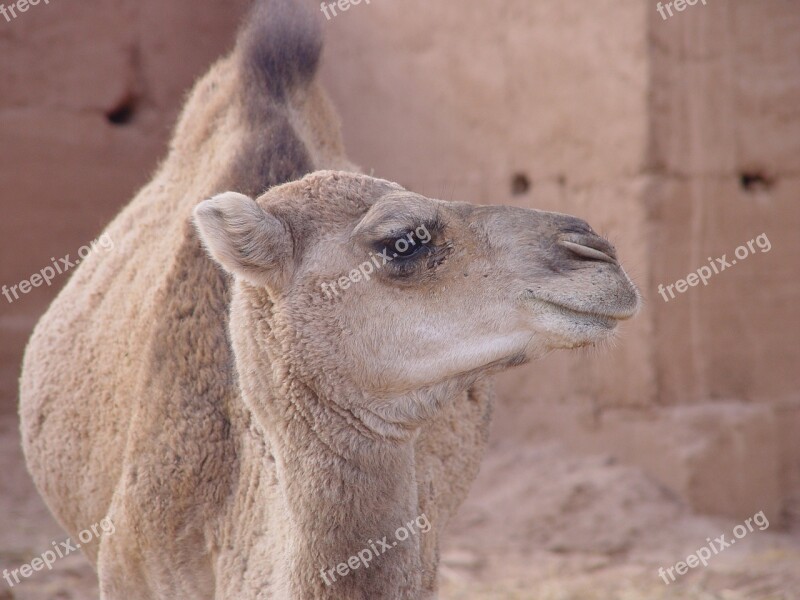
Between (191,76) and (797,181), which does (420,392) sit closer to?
(797,181)

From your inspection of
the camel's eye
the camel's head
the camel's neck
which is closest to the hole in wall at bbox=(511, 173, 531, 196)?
the camel's head

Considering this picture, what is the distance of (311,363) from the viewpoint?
3.02 m

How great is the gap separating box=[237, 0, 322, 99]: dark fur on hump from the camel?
357 mm

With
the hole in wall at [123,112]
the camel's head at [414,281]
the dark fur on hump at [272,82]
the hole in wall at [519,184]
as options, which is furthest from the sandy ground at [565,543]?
the camel's head at [414,281]

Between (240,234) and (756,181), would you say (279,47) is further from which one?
(756,181)

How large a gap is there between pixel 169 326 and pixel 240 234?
2.95 ft

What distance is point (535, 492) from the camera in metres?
7.23

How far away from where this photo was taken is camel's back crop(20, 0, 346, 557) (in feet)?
11.7

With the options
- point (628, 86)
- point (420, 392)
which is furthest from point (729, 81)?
point (420, 392)

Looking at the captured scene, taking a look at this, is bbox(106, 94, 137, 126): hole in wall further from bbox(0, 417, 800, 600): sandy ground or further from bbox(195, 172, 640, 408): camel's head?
bbox(195, 172, 640, 408): camel's head

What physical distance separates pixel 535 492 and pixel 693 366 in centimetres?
128

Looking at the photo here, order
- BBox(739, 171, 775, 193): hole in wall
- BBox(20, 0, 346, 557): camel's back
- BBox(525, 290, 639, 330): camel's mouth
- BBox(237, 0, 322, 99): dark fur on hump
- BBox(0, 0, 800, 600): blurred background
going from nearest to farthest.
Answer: BBox(525, 290, 639, 330): camel's mouth → BBox(20, 0, 346, 557): camel's back → BBox(237, 0, 322, 99): dark fur on hump → BBox(0, 0, 800, 600): blurred background → BBox(739, 171, 775, 193): hole in wall

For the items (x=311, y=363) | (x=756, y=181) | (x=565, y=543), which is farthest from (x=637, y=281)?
(x=311, y=363)

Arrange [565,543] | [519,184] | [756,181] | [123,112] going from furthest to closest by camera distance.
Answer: [123,112]
[519,184]
[756,181]
[565,543]
